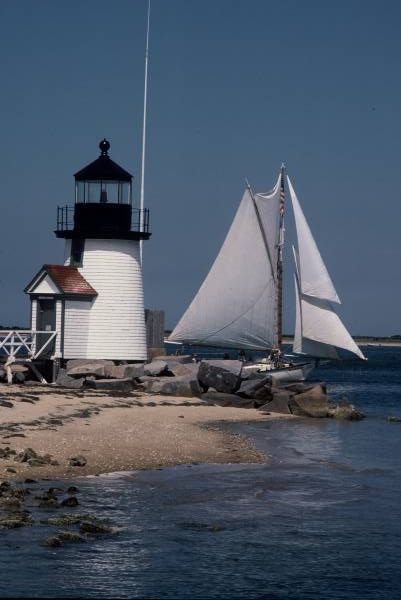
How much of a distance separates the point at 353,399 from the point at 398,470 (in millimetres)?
24672

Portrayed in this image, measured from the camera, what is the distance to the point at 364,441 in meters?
27.2

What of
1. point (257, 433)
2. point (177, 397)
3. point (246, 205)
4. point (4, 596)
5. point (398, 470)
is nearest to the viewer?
point (4, 596)

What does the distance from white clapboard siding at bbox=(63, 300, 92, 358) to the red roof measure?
1.19ft

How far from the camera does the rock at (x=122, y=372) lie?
112 feet

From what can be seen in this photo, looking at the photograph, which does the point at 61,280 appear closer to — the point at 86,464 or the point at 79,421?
Result: the point at 79,421

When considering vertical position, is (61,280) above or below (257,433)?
above

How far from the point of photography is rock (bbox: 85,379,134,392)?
109ft

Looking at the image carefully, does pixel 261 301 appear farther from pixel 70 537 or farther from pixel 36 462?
pixel 70 537

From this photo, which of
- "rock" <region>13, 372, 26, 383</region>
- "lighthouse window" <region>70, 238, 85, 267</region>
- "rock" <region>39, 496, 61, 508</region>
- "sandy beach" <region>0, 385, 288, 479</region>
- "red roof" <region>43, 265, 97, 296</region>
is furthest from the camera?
"lighthouse window" <region>70, 238, 85, 267</region>

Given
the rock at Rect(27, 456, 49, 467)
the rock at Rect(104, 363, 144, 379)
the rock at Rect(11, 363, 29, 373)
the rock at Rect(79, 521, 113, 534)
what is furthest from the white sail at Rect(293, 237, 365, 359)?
the rock at Rect(79, 521, 113, 534)

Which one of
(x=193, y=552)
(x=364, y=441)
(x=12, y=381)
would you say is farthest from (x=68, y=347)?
(x=193, y=552)

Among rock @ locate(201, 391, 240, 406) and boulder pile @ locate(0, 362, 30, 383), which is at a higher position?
boulder pile @ locate(0, 362, 30, 383)

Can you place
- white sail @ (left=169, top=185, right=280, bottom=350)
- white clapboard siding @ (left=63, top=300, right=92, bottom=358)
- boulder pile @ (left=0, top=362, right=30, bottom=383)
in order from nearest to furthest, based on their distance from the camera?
boulder pile @ (left=0, top=362, right=30, bottom=383) < white clapboard siding @ (left=63, top=300, right=92, bottom=358) < white sail @ (left=169, top=185, right=280, bottom=350)

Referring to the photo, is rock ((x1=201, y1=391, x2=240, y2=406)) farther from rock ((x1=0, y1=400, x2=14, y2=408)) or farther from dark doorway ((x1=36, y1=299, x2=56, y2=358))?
rock ((x1=0, y1=400, x2=14, y2=408))
